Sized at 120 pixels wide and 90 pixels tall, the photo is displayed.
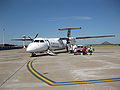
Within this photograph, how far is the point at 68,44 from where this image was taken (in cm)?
3078

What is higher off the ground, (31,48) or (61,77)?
(31,48)

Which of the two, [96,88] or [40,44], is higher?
[40,44]

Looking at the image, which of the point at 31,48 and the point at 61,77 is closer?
the point at 61,77

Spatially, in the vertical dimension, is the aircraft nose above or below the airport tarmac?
above

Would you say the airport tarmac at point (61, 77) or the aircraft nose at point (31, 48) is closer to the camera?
the airport tarmac at point (61, 77)

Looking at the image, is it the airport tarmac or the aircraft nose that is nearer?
the airport tarmac

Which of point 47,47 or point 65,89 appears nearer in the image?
point 65,89

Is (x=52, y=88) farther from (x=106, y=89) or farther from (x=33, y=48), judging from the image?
(x=33, y=48)

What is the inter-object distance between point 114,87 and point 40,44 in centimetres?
1590

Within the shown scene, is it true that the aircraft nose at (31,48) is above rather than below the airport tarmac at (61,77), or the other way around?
above

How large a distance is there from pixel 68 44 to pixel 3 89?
26367mm

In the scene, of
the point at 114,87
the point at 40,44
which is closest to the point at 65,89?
the point at 114,87

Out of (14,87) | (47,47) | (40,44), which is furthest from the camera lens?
(47,47)

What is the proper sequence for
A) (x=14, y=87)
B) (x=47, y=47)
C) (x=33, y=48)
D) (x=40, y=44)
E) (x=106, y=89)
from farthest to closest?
1. (x=47, y=47)
2. (x=40, y=44)
3. (x=33, y=48)
4. (x=14, y=87)
5. (x=106, y=89)
